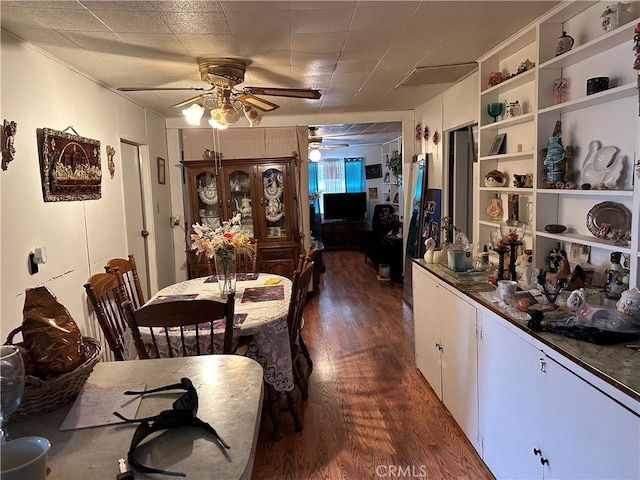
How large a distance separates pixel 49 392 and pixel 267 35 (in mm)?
2029

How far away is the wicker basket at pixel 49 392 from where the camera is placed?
39.0 inches

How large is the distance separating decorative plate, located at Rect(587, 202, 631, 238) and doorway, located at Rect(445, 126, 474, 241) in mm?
2141

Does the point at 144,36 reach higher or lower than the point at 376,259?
higher

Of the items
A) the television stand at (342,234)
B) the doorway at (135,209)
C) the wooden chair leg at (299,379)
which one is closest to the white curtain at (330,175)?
the television stand at (342,234)

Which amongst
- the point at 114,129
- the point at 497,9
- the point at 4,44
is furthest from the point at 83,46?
the point at 497,9

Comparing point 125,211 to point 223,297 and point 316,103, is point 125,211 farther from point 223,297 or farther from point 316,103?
point 316,103

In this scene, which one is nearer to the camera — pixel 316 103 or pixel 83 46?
pixel 83 46

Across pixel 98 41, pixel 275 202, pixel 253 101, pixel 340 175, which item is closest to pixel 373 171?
pixel 340 175

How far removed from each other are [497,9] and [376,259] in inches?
182

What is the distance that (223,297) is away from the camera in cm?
276

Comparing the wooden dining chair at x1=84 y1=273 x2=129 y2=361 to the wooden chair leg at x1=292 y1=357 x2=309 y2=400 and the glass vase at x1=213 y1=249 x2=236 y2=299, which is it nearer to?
the glass vase at x1=213 y1=249 x2=236 y2=299

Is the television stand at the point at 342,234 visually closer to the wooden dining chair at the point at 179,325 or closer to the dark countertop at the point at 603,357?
the wooden dining chair at the point at 179,325

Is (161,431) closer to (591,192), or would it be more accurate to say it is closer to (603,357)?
(603,357)

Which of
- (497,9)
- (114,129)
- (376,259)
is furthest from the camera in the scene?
(376,259)
